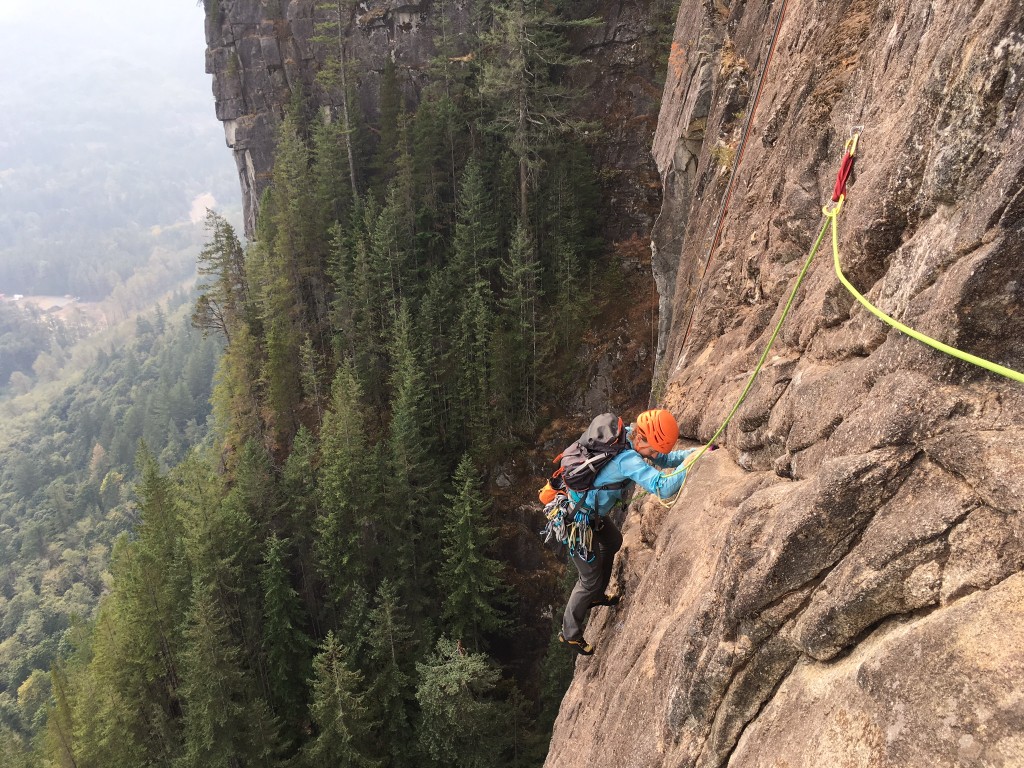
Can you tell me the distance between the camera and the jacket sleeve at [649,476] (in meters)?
5.61

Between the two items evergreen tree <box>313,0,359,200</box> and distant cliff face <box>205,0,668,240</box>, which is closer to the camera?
distant cliff face <box>205,0,668,240</box>

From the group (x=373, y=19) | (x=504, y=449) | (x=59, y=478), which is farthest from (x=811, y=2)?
(x=59, y=478)

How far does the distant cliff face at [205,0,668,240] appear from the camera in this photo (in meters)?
29.0

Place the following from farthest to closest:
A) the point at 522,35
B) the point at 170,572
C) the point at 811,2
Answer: the point at 522,35 < the point at 170,572 < the point at 811,2

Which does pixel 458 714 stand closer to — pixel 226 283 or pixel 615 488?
pixel 615 488

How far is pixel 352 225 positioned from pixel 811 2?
27.1 meters

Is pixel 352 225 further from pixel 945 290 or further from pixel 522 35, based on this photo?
pixel 945 290

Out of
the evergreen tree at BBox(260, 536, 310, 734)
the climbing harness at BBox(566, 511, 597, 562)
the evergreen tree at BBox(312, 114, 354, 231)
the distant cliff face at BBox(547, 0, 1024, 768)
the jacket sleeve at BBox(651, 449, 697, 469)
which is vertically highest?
the distant cliff face at BBox(547, 0, 1024, 768)

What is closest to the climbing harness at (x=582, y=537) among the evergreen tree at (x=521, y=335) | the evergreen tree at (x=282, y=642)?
the evergreen tree at (x=282, y=642)

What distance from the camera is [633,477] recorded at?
5.85 metres

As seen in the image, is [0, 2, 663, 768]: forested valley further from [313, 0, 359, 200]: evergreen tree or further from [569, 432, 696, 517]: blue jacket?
[569, 432, 696, 517]: blue jacket

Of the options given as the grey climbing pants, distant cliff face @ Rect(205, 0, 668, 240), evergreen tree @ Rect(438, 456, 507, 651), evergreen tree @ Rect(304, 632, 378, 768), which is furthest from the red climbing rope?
distant cliff face @ Rect(205, 0, 668, 240)

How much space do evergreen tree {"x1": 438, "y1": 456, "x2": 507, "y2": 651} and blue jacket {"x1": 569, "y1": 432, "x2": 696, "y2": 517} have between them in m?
15.6

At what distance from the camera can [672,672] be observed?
4.62 meters
